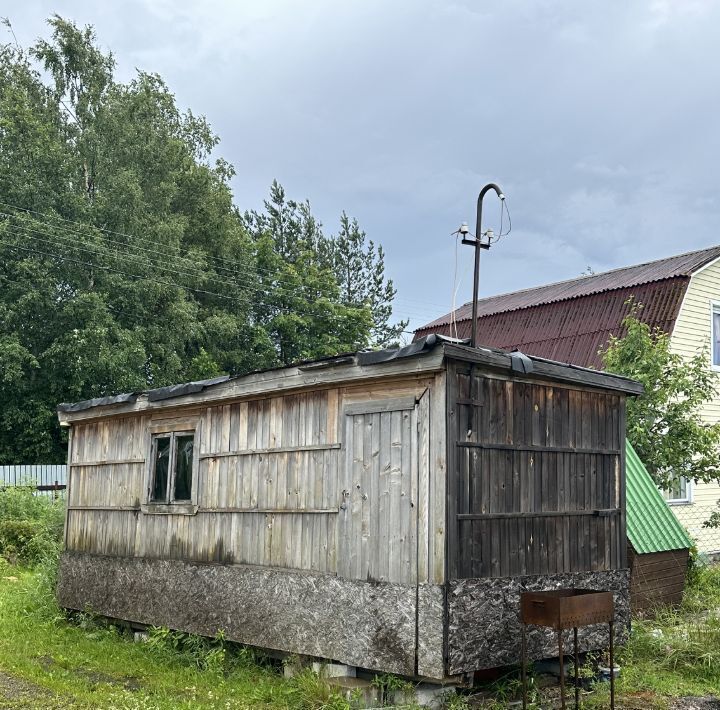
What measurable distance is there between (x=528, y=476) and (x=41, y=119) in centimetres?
2612

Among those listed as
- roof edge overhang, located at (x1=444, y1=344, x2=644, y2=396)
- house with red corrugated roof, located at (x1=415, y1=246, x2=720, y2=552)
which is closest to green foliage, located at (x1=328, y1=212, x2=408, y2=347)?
house with red corrugated roof, located at (x1=415, y1=246, x2=720, y2=552)

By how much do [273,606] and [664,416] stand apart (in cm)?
832

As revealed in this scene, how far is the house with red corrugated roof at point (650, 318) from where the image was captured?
17.5m

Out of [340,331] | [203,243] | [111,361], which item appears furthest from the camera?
[340,331]

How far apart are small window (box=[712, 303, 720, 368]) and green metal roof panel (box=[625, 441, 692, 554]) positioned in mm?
7982

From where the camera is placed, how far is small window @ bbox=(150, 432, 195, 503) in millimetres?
9664

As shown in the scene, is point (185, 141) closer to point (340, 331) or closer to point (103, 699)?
point (340, 331)

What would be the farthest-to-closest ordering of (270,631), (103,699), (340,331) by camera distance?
(340,331) → (270,631) → (103,699)

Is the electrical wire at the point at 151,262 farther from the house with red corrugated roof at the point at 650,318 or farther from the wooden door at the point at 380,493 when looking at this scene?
the wooden door at the point at 380,493

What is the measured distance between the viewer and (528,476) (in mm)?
7676

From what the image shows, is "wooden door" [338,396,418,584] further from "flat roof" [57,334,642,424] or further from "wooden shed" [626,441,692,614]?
"wooden shed" [626,441,692,614]

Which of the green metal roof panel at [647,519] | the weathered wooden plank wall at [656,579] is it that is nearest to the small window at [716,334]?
the green metal roof panel at [647,519]

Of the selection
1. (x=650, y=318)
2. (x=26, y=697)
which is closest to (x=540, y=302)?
(x=650, y=318)

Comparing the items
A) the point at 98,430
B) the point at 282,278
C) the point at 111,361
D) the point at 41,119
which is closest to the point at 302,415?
the point at 98,430
